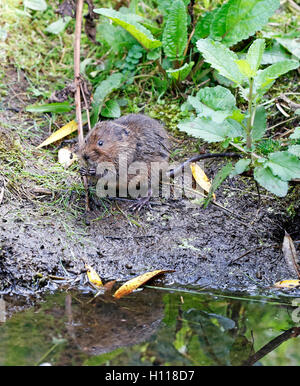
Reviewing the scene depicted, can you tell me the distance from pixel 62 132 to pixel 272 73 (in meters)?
2.36

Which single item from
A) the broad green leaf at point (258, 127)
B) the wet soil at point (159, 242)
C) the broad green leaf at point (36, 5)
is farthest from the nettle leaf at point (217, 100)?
the broad green leaf at point (36, 5)

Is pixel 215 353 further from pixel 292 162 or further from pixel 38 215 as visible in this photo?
pixel 38 215

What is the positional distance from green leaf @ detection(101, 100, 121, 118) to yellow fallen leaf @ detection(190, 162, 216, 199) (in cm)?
101

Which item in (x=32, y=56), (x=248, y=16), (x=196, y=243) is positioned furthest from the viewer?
(x=32, y=56)

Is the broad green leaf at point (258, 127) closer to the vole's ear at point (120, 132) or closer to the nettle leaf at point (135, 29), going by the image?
the vole's ear at point (120, 132)

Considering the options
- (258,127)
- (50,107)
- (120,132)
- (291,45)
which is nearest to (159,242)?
(120,132)

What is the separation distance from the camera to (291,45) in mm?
5387

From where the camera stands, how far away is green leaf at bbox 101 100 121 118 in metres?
5.38

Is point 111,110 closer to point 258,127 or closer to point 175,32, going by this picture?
point 175,32

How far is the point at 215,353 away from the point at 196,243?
1.32m

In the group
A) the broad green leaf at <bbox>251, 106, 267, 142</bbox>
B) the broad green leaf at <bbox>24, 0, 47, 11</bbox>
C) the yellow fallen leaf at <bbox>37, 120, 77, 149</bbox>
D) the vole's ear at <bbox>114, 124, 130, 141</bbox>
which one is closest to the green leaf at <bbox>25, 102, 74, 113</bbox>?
the yellow fallen leaf at <bbox>37, 120, 77, 149</bbox>

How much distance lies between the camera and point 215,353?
3.07 meters

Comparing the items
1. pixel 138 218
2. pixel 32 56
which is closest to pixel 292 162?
pixel 138 218

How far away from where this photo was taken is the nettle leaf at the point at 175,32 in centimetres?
512
